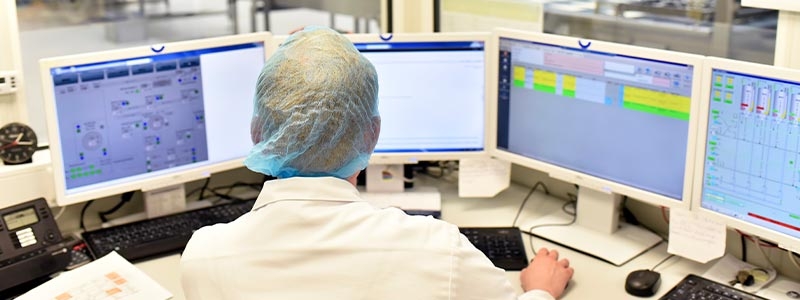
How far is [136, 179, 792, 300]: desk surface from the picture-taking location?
1656 mm

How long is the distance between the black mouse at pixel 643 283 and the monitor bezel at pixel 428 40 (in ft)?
1.77

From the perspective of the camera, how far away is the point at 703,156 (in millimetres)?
1615

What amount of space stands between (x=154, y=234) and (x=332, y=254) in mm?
968

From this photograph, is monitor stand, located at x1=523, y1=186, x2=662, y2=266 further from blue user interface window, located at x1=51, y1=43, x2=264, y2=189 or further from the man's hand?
blue user interface window, located at x1=51, y1=43, x2=264, y2=189

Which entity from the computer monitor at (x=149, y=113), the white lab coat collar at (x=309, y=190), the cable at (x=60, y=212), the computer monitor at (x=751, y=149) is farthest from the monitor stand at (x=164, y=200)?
the computer monitor at (x=751, y=149)

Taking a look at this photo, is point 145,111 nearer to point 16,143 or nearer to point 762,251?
point 16,143

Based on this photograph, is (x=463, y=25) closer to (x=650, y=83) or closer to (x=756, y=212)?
(x=650, y=83)

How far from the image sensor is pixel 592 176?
1.86 m

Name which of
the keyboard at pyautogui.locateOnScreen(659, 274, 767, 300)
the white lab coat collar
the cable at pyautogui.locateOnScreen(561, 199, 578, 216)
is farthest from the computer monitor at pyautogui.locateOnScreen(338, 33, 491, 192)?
the white lab coat collar

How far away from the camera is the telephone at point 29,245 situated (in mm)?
1653

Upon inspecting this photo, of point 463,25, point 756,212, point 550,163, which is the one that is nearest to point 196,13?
point 463,25

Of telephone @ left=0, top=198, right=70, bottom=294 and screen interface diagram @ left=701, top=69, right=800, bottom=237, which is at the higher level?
screen interface diagram @ left=701, top=69, right=800, bottom=237

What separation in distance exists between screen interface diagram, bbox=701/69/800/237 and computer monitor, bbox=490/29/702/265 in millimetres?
53

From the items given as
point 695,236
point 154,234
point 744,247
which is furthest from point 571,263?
point 154,234
